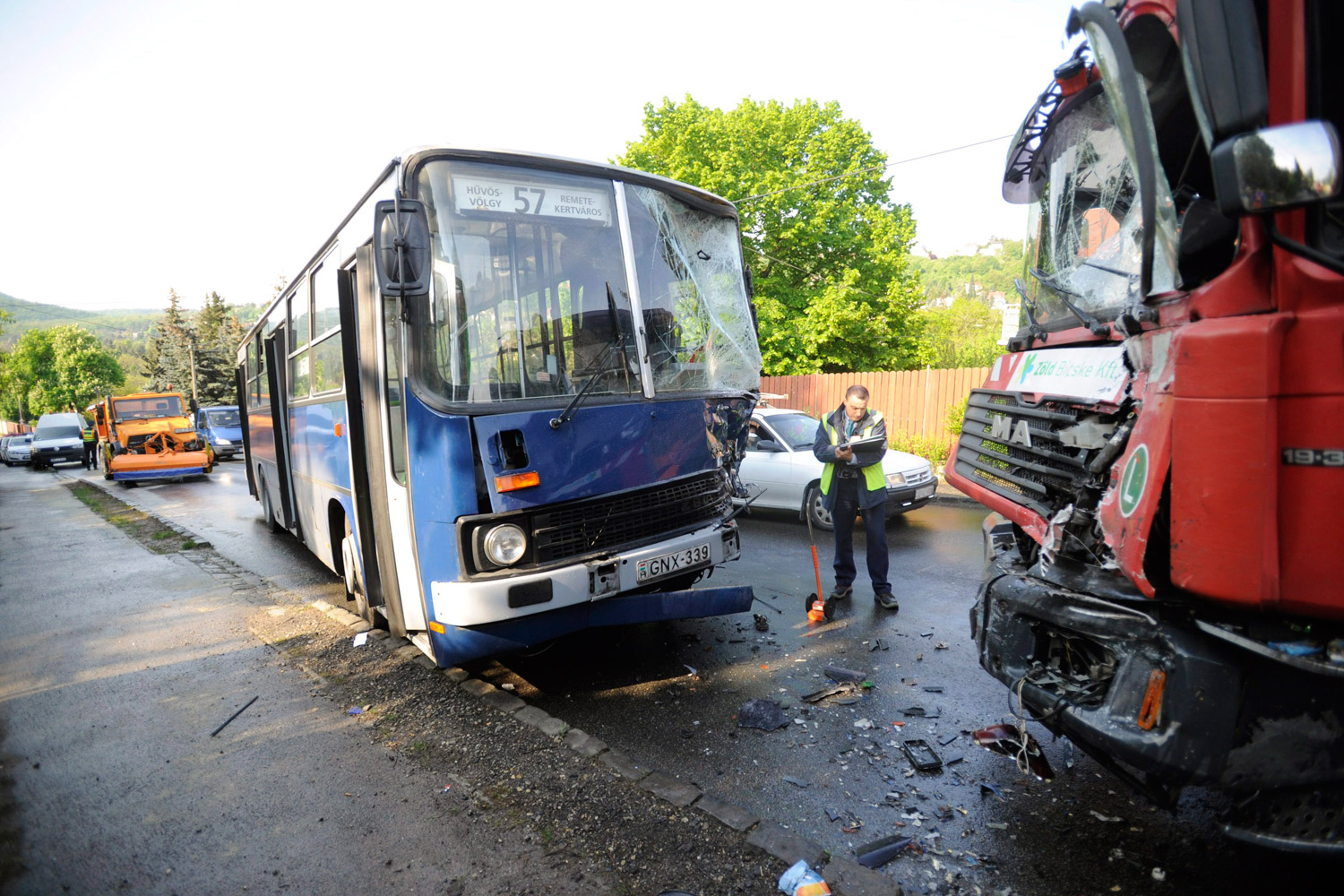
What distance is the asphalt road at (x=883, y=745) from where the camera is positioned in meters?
2.70

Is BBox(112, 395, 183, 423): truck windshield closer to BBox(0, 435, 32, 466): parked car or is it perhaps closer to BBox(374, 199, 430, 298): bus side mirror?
BBox(0, 435, 32, 466): parked car

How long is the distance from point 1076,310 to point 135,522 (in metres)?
14.5

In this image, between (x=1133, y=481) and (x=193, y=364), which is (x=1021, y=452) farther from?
(x=193, y=364)

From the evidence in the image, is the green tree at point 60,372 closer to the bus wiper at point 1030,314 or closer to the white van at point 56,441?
the white van at point 56,441

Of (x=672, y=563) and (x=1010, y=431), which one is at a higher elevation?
(x=1010, y=431)

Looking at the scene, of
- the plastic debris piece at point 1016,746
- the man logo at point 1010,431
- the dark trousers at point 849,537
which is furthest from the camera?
the dark trousers at point 849,537

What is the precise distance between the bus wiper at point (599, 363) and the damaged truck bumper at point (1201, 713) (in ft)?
8.41

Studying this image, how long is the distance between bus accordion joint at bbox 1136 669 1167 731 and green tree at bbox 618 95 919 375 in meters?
23.9

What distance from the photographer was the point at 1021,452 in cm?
317

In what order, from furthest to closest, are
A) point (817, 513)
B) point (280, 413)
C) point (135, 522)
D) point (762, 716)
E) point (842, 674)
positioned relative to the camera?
point (135, 522)
point (817, 513)
point (280, 413)
point (842, 674)
point (762, 716)

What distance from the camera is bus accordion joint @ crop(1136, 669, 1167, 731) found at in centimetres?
211

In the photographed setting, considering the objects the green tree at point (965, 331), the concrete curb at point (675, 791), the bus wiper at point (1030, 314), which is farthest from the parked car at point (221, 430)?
the green tree at point (965, 331)

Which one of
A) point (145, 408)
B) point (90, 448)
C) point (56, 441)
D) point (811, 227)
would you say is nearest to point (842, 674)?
point (811, 227)

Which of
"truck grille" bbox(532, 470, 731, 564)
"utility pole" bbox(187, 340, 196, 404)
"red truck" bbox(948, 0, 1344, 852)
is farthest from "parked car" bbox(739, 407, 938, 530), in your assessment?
"utility pole" bbox(187, 340, 196, 404)
